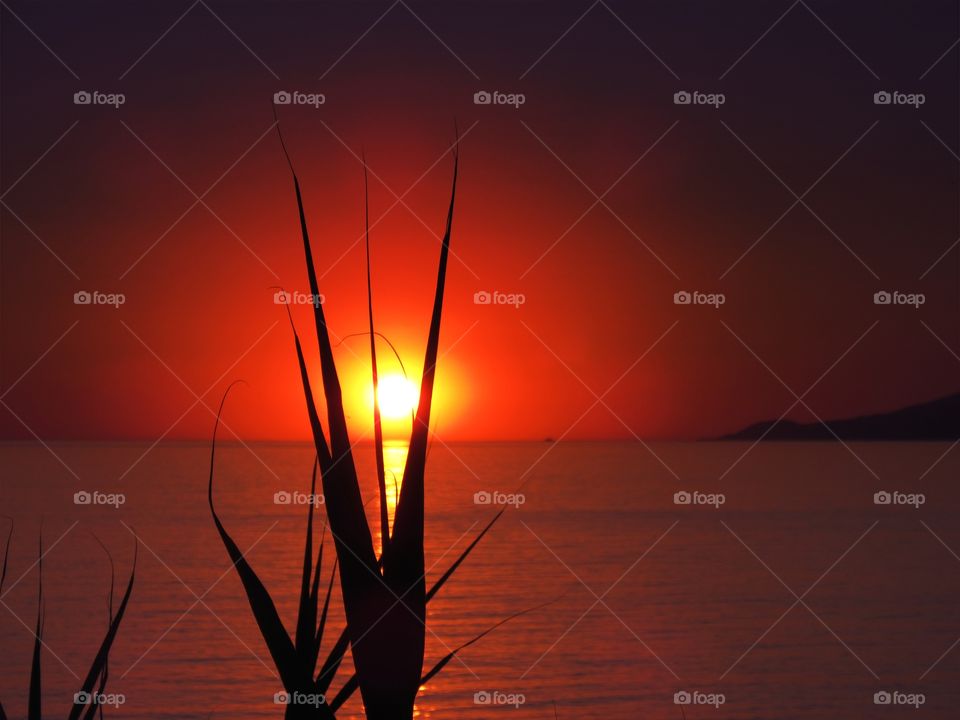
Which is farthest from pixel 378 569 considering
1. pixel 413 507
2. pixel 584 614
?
pixel 584 614

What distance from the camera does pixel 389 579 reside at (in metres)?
1.15

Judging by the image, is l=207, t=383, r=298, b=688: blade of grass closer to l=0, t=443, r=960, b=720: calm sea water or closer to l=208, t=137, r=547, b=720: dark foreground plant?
l=208, t=137, r=547, b=720: dark foreground plant

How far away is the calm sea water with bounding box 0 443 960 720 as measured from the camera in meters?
→ 14.2

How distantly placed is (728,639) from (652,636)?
4.13 feet

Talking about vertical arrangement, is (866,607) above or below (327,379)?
above

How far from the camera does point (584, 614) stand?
810 inches

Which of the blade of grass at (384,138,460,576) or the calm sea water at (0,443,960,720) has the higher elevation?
the calm sea water at (0,443,960,720)

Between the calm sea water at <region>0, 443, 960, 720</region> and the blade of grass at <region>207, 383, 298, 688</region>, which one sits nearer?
the blade of grass at <region>207, 383, 298, 688</region>

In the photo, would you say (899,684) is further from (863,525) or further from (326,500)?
(863,525)

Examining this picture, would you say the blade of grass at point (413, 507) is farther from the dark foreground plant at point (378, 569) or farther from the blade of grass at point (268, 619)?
the blade of grass at point (268, 619)

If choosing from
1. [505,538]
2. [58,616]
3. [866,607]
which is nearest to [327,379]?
[58,616]

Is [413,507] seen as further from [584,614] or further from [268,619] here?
[584,614]

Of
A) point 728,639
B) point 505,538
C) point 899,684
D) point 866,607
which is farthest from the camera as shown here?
point 505,538

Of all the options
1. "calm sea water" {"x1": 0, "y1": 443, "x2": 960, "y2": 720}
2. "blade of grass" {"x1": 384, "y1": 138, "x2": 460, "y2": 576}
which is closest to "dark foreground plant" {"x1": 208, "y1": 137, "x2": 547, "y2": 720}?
"blade of grass" {"x1": 384, "y1": 138, "x2": 460, "y2": 576}
